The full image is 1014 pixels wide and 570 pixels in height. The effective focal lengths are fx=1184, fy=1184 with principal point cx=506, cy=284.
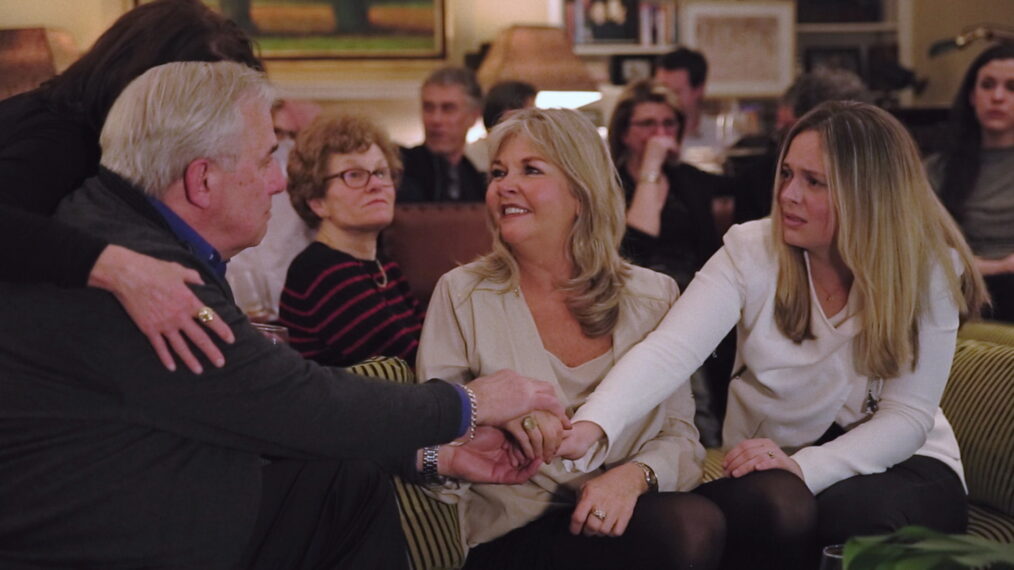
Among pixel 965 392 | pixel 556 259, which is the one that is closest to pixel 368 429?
pixel 556 259

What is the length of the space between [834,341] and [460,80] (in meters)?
2.66

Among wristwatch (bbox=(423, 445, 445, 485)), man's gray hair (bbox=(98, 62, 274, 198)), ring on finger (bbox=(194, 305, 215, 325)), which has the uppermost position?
man's gray hair (bbox=(98, 62, 274, 198))

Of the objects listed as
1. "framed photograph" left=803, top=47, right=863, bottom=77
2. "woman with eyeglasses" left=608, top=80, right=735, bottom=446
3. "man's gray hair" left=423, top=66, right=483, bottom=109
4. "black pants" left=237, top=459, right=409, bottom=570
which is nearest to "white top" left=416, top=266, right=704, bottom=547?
"black pants" left=237, top=459, right=409, bottom=570

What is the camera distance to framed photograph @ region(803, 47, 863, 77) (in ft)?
24.0

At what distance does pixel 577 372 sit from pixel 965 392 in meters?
0.92

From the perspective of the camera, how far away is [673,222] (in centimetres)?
379

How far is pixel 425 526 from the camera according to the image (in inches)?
85.3

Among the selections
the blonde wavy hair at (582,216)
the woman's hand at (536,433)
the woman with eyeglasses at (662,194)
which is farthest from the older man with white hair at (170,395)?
the woman with eyeglasses at (662,194)

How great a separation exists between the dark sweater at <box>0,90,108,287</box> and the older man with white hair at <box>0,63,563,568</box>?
0.04m

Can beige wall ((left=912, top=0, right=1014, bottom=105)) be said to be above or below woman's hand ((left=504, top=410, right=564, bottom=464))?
above

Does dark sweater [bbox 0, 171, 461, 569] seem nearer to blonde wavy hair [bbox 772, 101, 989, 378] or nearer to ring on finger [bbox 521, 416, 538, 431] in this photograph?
ring on finger [bbox 521, 416, 538, 431]

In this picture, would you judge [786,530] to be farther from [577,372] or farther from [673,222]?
[673,222]

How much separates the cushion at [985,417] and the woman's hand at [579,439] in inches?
36.8

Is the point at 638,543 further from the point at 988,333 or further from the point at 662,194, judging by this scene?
the point at 662,194
